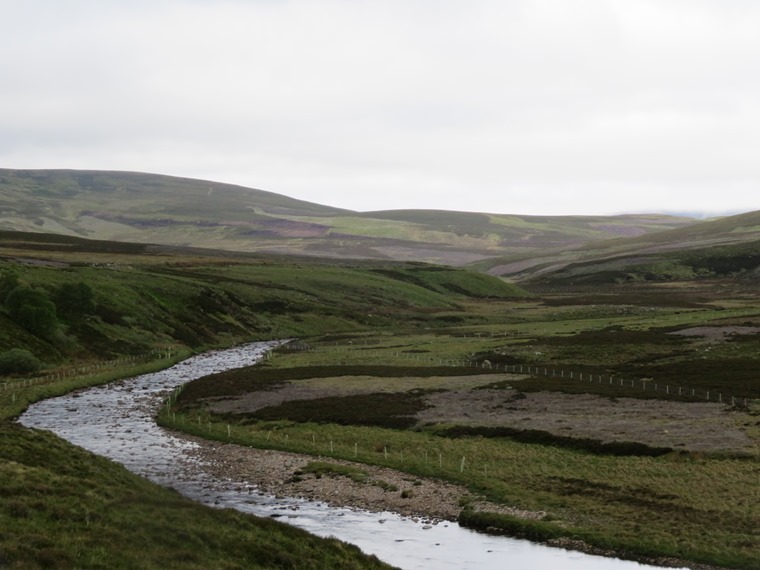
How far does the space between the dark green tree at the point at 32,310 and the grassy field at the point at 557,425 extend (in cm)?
2540

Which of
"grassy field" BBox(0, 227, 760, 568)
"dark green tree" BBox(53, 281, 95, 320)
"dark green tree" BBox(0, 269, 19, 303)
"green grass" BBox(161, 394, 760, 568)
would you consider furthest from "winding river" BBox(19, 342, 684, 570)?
"dark green tree" BBox(53, 281, 95, 320)

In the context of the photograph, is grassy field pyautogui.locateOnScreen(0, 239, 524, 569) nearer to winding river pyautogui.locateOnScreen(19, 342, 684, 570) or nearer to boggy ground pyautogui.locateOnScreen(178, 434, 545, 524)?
winding river pyautogui.locateOnScreen(19, 342, 684, 570)

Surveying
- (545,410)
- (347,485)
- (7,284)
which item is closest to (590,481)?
(347,485)

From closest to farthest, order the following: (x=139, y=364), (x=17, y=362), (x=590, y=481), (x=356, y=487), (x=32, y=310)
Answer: (x=590, y=481) → (x=356, y=487) → (x=17, y=362) → (x=32, y=310) → (x=139, y=364)

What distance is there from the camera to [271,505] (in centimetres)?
3972

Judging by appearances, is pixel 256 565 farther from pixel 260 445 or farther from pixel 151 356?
pixel 151 356

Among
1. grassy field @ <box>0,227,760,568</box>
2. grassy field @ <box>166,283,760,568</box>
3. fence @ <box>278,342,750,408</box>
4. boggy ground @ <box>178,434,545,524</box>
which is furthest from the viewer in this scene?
fence @ <box>278,342,750,408</box>

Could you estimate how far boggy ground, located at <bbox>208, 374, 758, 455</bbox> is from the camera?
51206 millimetres

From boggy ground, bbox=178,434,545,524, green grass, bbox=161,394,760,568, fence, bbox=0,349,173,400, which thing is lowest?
fence, bbox=0,349,173,400

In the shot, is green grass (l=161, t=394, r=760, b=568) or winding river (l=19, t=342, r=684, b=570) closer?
winding river (l=19, t=342, r=684, b=570)

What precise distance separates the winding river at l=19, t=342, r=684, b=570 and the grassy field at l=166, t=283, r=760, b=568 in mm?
1981

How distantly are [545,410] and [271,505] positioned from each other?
2931cm

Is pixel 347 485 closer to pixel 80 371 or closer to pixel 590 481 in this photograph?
pixel 590 481

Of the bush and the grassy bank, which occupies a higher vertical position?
the grassy bank
